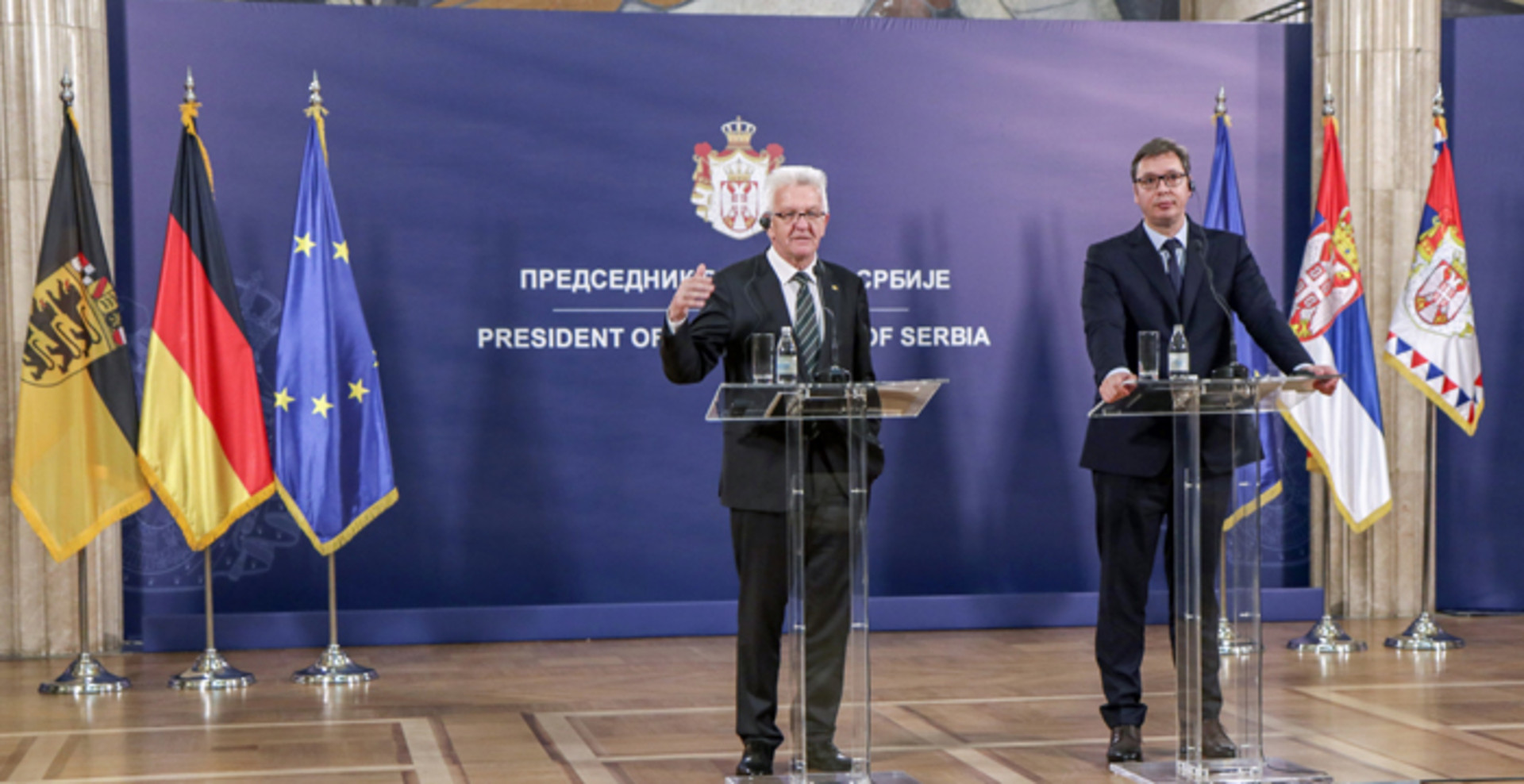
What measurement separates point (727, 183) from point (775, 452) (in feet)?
11.7

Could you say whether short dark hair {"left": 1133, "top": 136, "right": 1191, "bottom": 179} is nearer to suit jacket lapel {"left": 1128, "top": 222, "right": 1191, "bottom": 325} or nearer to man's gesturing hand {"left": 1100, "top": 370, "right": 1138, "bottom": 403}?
suit jacket lapel {"left": 1128, "top": 222, "right": 1191, "bottom": 325}

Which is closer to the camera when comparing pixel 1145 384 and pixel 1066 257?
pixel 1145 384

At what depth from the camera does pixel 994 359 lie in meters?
7.20

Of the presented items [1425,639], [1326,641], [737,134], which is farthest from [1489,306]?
[737,134]

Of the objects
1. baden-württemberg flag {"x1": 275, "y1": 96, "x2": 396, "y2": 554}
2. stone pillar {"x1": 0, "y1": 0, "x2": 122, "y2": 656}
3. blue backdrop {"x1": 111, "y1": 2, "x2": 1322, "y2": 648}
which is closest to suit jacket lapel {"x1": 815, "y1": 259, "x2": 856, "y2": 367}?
baden-württemberg flag {"x1": 275, "y1": 96, "x2": 396, "y2": 554}

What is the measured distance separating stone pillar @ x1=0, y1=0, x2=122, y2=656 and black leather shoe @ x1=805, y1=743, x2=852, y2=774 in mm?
4050

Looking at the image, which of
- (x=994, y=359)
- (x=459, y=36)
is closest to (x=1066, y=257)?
(x=994, y=359)

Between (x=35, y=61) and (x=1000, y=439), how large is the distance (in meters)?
4.48

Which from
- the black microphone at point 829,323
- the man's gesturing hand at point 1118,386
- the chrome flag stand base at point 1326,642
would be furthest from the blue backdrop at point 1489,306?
the black microphone at point 829,323

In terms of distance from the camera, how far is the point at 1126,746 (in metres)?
4.01

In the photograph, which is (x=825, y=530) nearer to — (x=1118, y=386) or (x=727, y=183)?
(x=1118, y=386)

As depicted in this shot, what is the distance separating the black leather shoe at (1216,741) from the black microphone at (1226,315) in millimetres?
814

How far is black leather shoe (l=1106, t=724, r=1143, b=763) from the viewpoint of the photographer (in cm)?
401

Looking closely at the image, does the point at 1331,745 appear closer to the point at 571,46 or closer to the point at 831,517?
the point at 831,517
